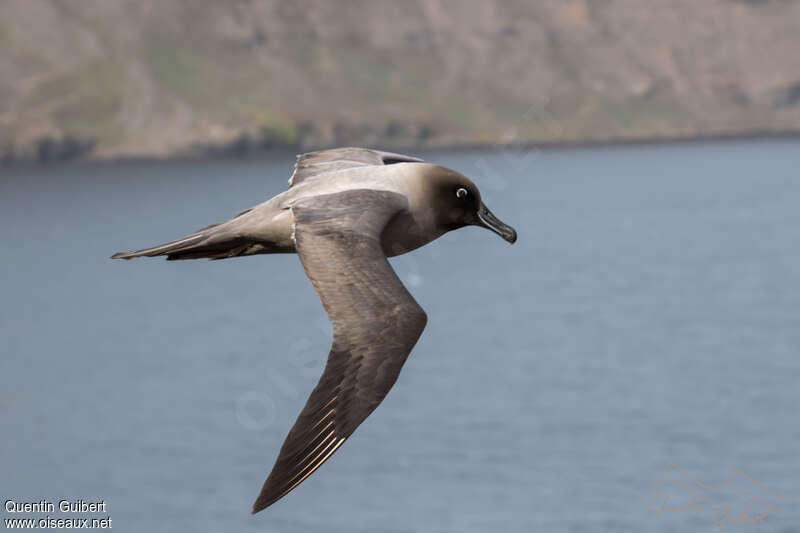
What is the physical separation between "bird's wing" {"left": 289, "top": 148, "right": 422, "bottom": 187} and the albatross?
0.30 metres

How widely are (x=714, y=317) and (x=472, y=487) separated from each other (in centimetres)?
5955

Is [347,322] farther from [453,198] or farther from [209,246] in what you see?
[453,198]

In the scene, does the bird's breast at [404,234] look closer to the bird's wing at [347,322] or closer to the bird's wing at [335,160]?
the bird's wing at [347,322]

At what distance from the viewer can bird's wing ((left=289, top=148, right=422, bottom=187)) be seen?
47.6 feet

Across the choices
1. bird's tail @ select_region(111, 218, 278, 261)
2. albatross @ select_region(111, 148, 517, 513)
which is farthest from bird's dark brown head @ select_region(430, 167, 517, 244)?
bird's tail @ select_region(111, 218, 278, 261)

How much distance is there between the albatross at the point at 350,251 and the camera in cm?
998

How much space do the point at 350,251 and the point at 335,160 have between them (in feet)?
12.5

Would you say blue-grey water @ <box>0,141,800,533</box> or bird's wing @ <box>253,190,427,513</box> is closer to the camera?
bird's wing @ <box>253,190,427,513</box>

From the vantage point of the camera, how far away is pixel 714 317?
469 ft

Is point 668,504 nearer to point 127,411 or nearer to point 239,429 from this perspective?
point 239,429
